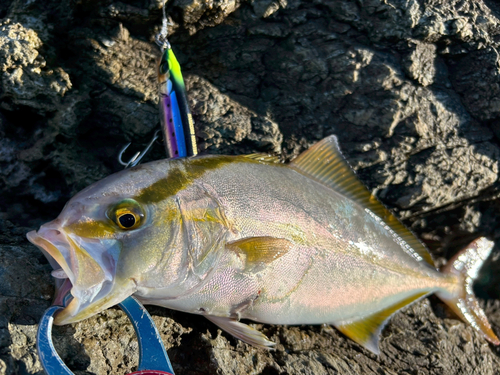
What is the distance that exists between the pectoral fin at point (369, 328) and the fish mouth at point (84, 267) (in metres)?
1.17

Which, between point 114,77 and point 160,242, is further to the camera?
point 114,77

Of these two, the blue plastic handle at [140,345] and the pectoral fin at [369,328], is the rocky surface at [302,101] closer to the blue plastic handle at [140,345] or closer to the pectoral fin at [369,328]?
the pectoral fin at [369,328]

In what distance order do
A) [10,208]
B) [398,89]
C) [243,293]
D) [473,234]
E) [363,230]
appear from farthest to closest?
1. [473,234]
2. [398,89]
3. [10,208]
4. [363,230]
5. [243,293]

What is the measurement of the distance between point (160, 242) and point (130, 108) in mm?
1128

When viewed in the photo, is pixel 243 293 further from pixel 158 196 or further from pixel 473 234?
pixel 473 234

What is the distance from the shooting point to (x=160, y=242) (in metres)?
1.41

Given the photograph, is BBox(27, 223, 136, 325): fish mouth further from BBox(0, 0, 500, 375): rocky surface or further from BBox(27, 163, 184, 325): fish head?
BBox(0, 0, 500, 375): rocky surface

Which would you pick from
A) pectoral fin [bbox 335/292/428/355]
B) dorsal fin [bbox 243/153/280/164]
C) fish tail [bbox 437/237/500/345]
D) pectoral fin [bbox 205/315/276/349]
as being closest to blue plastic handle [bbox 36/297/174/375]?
pectoral fin [bbox 205/315/276/349]

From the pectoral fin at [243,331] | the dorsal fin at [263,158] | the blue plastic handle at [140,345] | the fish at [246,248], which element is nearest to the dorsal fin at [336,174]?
the fish at [246,248]

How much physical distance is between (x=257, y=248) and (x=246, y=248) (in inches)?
1.7

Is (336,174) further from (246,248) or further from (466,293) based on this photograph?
(466,293)

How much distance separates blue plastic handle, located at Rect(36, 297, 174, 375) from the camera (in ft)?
4.33

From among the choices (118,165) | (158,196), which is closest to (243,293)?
(158,196)

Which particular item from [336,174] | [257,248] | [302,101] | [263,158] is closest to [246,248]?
[257,248]
